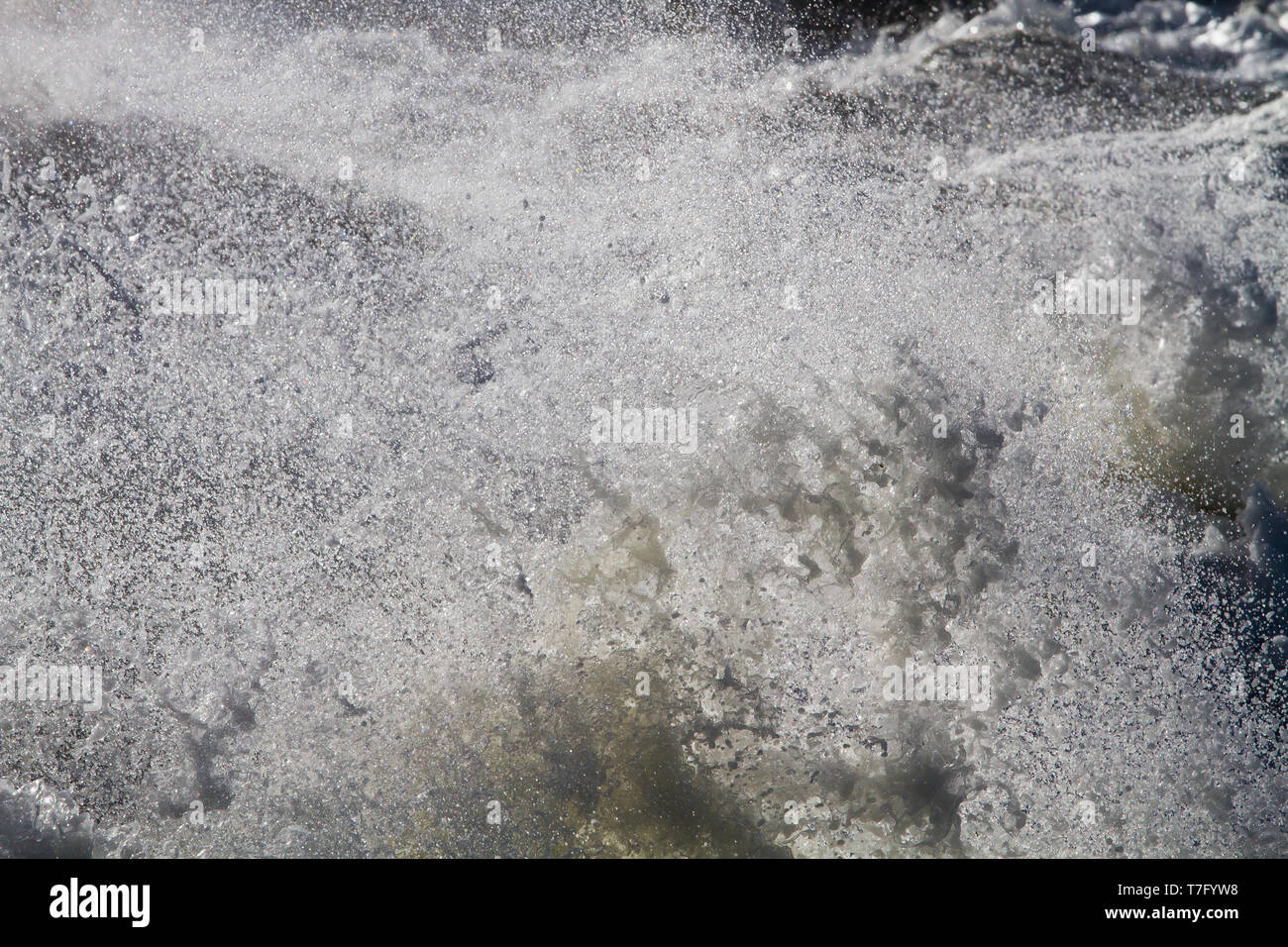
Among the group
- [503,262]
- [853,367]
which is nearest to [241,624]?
[503,262]

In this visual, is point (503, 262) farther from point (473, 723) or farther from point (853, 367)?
point (473, 723)

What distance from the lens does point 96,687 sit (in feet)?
8.05

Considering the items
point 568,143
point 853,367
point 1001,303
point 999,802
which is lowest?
point 999,802

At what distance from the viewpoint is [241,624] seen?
244 centimetres

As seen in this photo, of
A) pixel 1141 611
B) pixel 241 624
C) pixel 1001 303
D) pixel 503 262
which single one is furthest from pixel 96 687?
pixel 1141 611

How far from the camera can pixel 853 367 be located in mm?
2461

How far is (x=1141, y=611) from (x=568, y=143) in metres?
2.14

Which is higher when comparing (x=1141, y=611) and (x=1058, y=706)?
(x=1141, y=611)

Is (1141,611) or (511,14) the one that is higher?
(511,14)

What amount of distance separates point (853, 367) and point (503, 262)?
105 centimetres

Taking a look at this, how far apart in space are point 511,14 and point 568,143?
0.43 m
